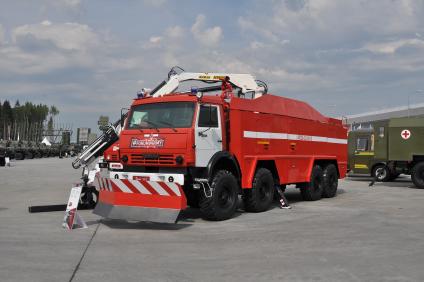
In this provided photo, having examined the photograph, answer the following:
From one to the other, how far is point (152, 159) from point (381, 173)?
17013mm

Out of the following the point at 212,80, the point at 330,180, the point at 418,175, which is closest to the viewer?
the point at 212,80

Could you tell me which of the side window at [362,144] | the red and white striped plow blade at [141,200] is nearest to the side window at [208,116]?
the red and white striped plow blade at [141,200]

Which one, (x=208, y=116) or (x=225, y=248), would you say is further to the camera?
(x=208, y=116)

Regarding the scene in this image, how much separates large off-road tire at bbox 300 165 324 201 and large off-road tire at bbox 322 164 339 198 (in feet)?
1.01

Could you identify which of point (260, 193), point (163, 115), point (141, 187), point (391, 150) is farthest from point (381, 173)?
point (141, 187)

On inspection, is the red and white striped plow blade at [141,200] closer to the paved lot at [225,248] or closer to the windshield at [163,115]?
the paved lot at [225,248]

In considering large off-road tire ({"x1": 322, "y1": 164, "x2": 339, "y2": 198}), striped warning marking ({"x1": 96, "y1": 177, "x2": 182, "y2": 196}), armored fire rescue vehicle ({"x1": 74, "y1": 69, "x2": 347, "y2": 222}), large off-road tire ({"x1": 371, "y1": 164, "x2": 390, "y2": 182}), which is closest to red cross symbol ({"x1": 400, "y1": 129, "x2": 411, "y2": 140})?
large off-road tire ({"x1": 371, "y1": 164, "x2": 390, "y2": 182})

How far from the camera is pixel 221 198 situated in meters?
10.6

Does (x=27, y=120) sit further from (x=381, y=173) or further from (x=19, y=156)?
(x=381, y=173)

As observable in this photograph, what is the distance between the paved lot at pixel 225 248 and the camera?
6184mm

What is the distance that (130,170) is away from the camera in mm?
10719

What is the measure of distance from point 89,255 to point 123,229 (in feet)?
7.90

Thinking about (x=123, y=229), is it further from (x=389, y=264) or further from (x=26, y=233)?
(x=389, y=264)

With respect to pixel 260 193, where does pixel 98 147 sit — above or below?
above
